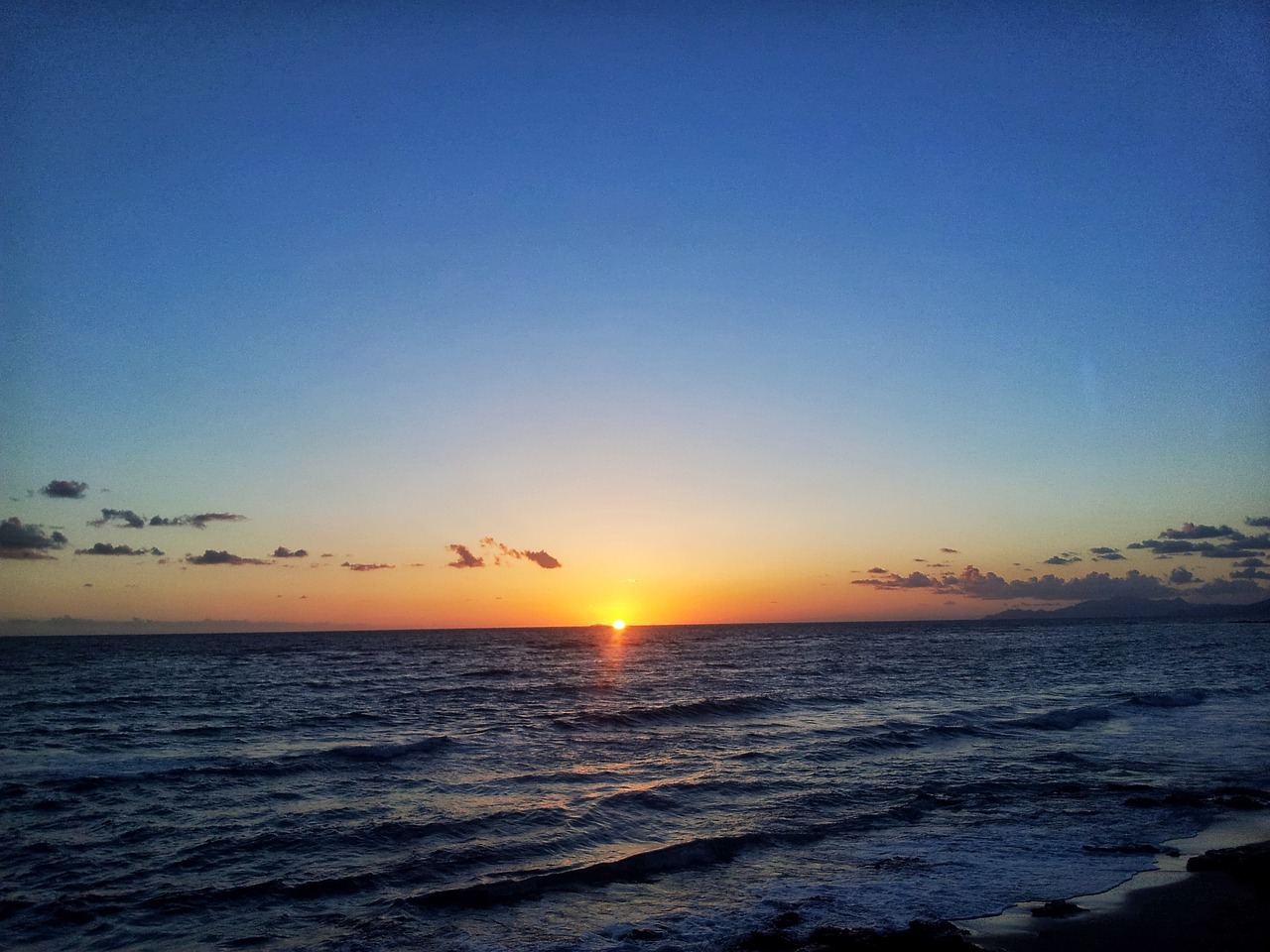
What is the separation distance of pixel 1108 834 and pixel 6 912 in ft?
71.1

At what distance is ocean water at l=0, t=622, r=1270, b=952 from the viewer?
44.9 ft

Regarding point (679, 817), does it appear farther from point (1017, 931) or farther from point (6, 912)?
point (6, 912)

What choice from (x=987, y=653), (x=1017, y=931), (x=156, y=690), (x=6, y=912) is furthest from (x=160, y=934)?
(x=987, y=653)

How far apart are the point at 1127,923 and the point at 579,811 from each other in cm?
1221

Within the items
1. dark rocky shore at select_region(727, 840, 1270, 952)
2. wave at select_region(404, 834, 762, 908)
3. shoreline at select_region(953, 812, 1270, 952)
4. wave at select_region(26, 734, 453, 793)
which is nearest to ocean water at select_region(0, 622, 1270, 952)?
wave at select_region(404, 834, 762, 908)

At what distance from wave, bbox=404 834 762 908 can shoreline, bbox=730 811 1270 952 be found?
4.31 m

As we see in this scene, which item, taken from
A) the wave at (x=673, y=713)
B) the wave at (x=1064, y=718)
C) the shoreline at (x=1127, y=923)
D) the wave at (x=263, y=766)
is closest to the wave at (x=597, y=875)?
the shoreline at (x=1127, y=923)

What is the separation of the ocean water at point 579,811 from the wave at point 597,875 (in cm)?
6

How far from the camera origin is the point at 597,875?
1572 cm

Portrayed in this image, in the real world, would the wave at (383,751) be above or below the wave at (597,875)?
below

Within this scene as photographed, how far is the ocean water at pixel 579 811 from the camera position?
1367cm

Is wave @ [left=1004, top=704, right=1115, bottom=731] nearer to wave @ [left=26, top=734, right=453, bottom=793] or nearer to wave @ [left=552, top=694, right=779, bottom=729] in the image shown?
wave @ [left=552, top=694, right=779, bottom=729]

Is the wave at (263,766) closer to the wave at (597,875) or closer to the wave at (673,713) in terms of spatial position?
the wave at (673,713)

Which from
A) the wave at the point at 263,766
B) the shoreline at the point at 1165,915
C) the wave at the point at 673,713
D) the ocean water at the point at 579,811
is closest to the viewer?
the shoreline at the point at 1165,915
